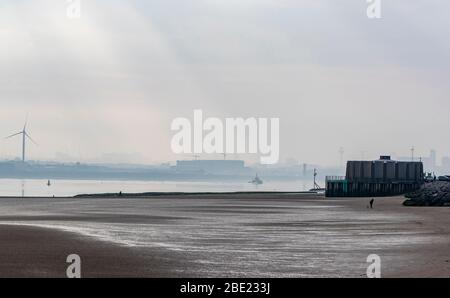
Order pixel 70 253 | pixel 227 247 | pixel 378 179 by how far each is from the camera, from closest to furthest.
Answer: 1. pixel 70 253
2. pixel 227 247
3. pixel 378 179

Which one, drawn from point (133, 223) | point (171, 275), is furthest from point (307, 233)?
point (171, 275)

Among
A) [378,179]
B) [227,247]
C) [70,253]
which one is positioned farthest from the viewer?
[378,179]

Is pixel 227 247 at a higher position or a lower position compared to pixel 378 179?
lower

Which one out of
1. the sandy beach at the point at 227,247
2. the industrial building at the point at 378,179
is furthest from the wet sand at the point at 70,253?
the industrial building at the point at 378,179

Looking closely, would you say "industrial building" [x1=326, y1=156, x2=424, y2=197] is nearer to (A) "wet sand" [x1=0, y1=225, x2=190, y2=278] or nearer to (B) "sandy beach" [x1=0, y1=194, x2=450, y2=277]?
(B) "sandy beach" [x1=0, y1=194, x2=450, y2=277]

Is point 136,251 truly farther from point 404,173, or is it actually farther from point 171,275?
point 404,173

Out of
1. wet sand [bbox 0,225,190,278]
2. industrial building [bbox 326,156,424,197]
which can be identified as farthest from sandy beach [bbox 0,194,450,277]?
industrial building [bbox 326,156,424,197]

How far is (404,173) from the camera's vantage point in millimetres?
122750

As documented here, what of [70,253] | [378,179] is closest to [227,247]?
[70,253]

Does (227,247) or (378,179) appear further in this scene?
(378,179)

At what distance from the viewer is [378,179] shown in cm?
12331

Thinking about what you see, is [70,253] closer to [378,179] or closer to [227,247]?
[227,247]
